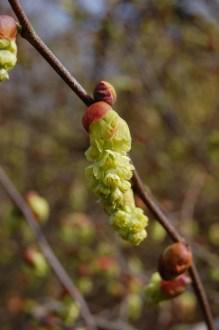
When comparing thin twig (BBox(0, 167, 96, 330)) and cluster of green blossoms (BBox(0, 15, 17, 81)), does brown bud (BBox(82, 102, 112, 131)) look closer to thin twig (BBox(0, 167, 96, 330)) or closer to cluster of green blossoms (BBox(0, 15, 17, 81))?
cluster of green blossoms (BBox(0, 15, 17, 81))

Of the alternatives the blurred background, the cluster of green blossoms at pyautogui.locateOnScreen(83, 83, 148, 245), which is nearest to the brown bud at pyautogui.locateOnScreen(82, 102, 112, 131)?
the cluster of green blossoms at pyautogui.locateOnScreen(83, 83, 148, 245)

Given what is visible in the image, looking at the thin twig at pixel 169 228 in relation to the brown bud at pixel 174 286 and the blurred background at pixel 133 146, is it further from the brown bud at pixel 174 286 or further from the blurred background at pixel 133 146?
the blurred background at pixel 133 146

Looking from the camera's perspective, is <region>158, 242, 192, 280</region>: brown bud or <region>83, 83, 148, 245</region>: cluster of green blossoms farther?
<region>158, 242, 192, 280</region>: brown bud

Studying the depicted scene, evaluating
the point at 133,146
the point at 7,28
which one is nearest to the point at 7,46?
the point at 7,28

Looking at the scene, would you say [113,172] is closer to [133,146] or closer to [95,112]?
[95,112]

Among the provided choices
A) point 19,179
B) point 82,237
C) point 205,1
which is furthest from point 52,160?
point 82,237

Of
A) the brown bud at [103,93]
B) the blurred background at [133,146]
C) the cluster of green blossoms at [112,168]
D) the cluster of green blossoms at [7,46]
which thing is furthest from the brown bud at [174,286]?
the blurred background at [133,146]
